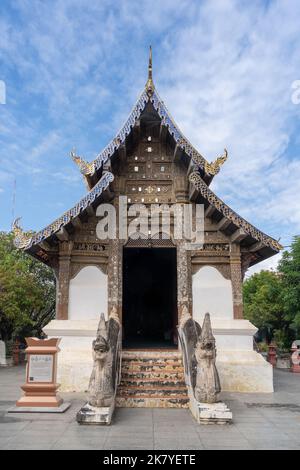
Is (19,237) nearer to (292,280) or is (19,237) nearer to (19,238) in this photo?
(19,238)

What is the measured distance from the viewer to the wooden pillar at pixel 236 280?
966 cm

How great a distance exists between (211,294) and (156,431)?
4.46 meters

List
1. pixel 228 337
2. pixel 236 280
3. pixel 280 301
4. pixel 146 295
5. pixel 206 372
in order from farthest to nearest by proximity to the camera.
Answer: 1. pixel 280 301
2. pixel 146 295
3. pixel 236 280
4. pixel 228 337
5. pixel 206 372

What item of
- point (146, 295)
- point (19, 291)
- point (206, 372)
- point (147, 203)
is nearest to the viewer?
point (206, 372)

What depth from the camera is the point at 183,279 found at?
32.0ft

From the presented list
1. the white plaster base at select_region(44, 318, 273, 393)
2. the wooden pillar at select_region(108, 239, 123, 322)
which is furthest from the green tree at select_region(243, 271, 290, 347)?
the wooden pillar at select_region(108, 239, 123, 322)

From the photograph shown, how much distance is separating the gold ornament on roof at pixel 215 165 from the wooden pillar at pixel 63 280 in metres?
3.88

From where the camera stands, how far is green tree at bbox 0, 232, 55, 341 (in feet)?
54.8

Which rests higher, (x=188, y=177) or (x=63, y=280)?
(x=188, y=177)

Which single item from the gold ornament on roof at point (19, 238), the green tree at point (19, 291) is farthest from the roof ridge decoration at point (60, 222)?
the green tree at point (19, 291)

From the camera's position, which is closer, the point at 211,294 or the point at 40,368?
the point at 40,368

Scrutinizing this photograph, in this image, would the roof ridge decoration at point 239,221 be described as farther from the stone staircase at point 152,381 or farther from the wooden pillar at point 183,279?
the stone staircase at point 152,381

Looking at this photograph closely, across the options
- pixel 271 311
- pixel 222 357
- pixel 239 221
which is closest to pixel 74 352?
pixel 222 357

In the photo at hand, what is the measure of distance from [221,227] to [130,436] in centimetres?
572
